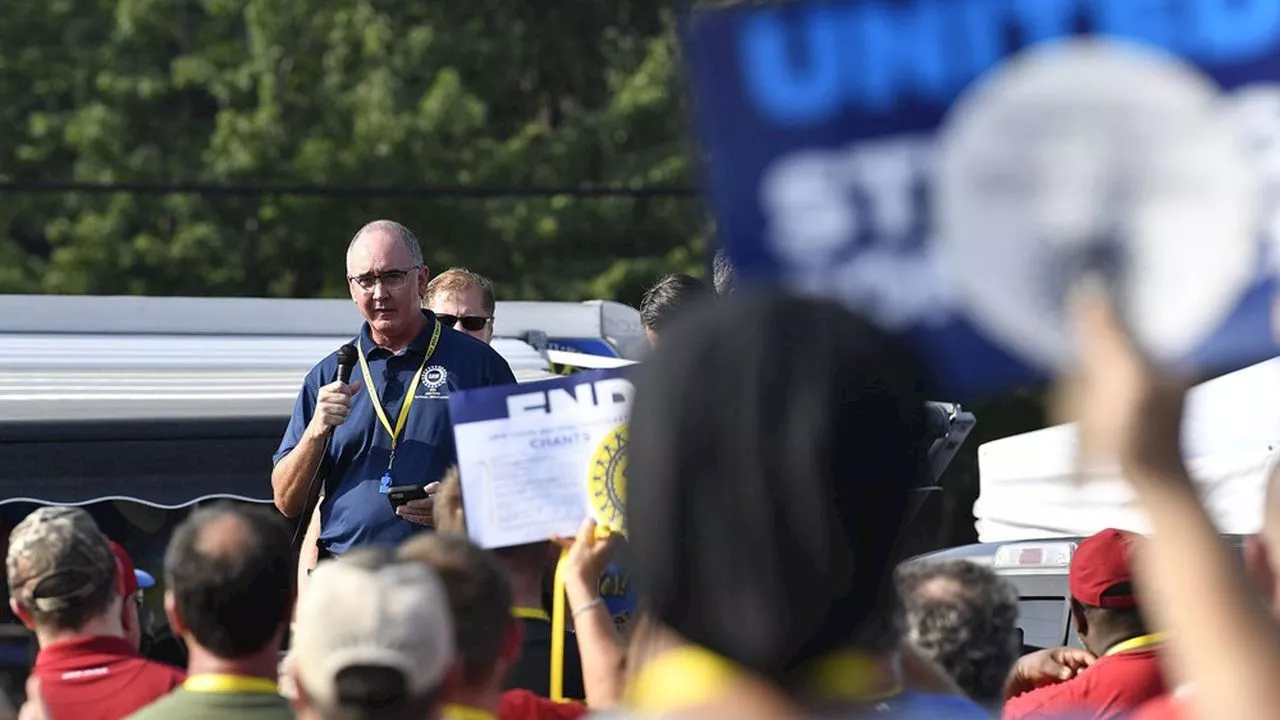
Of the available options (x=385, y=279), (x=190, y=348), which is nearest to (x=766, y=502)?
(x=385, y=279)

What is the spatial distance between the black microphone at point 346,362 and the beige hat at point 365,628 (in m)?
2.82

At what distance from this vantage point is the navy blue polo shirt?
5.31m

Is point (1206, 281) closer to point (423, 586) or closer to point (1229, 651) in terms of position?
point (1229, 651)

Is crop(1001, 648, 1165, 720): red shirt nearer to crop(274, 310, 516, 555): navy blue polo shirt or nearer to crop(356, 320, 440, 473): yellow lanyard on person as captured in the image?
crop(274, 310, 516, 555): navy blue polo shirt

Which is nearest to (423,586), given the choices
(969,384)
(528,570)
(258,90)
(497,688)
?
(497,688)

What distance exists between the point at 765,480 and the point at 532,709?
1.90 m

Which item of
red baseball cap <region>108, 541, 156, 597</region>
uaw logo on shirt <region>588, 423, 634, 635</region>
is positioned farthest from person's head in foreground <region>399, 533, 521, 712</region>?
red baseball cap <region>108, 541, 156, 597</region>

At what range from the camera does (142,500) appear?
6625 mm

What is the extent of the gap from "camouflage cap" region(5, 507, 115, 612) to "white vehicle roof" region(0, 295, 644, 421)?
291cm

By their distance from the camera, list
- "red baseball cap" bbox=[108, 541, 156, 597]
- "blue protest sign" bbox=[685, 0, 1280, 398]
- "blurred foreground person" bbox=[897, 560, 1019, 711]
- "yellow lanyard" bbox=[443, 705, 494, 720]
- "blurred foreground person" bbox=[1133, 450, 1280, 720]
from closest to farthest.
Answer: "blue protest sign" bbox=[685, 0, 1280, 398] → "blurred foreground person" bbox=[1133, 450, 1280, 720] → "yellow lanyard" bbox=[443, 705, 494, 720] → "blurred foreground person" bbox=[897, 560, 1019, 711] → "red baseball cap" bbox=[108, 541, 156, 597]

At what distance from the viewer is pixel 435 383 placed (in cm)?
546

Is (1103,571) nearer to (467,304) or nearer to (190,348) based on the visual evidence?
(467,304)

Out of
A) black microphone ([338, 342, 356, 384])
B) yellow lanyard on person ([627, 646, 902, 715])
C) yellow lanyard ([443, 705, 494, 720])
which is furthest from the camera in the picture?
black microphone ([338, 342, 356, 384])

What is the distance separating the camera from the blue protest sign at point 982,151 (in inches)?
73.4
